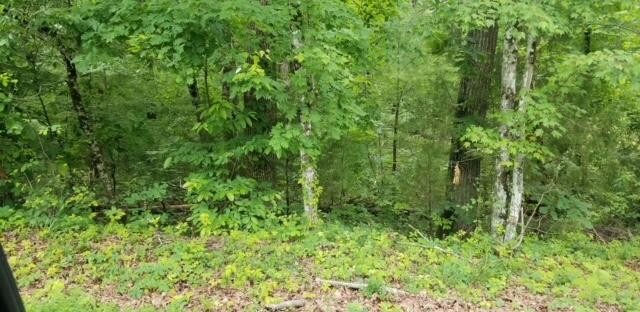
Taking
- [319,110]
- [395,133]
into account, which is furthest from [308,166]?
[395,133]

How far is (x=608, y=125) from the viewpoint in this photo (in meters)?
8.97

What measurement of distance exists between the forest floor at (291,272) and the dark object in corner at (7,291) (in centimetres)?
376

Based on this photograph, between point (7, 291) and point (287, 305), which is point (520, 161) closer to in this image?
point (287, 305)

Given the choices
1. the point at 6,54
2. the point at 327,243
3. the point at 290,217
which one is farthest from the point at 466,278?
the point at 6,54

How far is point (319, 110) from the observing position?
6965 mm

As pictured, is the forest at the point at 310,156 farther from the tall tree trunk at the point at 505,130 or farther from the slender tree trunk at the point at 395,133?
the slender tree trunk at the point at 395,133

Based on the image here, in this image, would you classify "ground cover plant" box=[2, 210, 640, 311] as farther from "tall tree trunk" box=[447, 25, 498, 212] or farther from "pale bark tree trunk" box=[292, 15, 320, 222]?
"tall tree trunk" box=[447, 25, 498, 212]

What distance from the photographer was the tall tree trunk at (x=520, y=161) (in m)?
7.11

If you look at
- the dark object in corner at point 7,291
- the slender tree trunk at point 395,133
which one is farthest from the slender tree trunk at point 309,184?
the dark object in corner at point 7,291

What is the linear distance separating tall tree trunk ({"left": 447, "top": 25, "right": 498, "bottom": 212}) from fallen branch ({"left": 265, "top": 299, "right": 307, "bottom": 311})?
4.88m

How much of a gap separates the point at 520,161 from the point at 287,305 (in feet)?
15.7

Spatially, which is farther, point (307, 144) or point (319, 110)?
point (319, 110)

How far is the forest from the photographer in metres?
5.73

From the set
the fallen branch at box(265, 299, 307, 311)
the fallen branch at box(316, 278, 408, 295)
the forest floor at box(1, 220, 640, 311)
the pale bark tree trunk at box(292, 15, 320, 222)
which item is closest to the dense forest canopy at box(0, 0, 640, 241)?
the pale bark tree trunk at box(292, 15, 320, 222)
